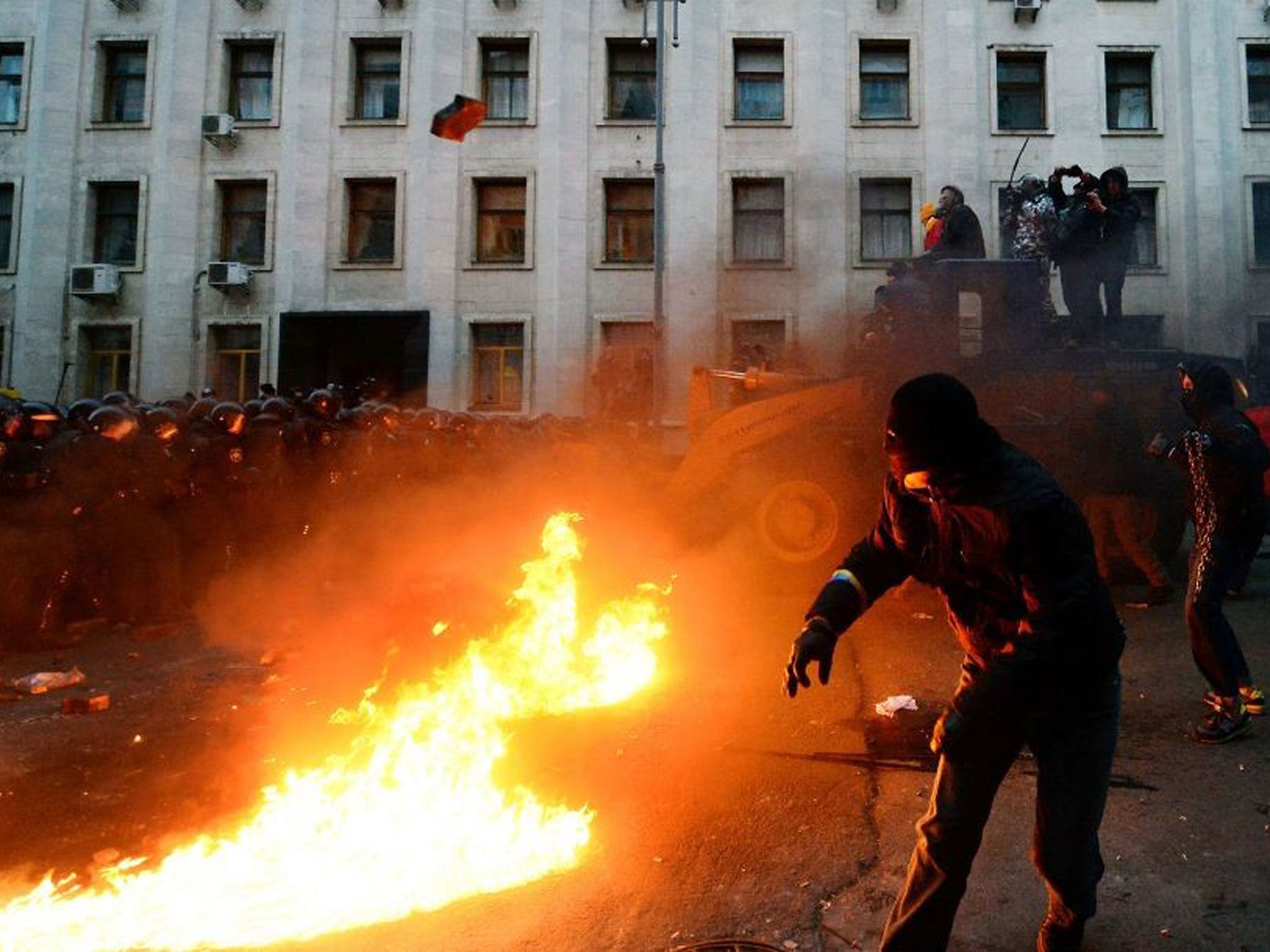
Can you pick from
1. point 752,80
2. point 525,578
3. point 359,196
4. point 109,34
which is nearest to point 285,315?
point 359,196

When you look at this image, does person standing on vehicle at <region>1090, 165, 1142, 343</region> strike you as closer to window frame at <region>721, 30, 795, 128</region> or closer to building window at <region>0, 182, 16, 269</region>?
window frame at <region>721, 30, 795, 128</region>

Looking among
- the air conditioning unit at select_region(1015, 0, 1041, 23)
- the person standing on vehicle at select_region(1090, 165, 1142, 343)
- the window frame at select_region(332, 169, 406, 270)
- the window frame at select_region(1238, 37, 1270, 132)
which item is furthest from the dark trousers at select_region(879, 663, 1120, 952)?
the window frame at select_region(1238, 37, 1270, 132)

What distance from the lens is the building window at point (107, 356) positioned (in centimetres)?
1944

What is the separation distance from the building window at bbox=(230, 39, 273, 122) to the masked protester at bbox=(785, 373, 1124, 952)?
2232cm

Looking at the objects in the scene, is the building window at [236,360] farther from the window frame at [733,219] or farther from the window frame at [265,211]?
the window frame at [733,219]

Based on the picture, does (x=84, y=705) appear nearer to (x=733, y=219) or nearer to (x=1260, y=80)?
(x=733, y=219)

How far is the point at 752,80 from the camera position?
1947cm

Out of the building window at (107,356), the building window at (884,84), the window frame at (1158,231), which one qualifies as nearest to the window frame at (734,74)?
the building window at (884,84)

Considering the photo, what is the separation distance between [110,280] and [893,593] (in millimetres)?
19867

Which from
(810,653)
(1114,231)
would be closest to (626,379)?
(1114,231)

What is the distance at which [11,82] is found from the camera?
19.7 metres

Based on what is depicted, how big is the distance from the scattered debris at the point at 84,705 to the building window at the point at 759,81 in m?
18.8

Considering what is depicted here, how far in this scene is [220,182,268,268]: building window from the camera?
771 inches

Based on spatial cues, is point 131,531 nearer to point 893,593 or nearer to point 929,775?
point 929,775
